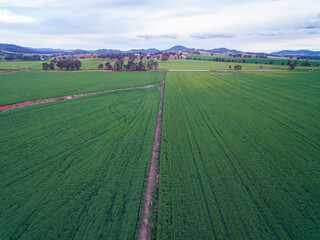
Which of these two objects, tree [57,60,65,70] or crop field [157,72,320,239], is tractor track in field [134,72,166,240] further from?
tree [57,60,65,70]

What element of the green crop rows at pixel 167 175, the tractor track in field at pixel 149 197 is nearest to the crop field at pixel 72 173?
the green crop rows at pixel 167 175

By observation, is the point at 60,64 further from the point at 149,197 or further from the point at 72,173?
the point at 149,197

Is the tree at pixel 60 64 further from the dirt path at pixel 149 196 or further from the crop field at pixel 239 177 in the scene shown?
the dirt path at pixel 149 196

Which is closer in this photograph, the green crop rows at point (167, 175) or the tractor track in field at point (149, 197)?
the tractor track in field at point (149, 197)

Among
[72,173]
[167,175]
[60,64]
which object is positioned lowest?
[72,173]

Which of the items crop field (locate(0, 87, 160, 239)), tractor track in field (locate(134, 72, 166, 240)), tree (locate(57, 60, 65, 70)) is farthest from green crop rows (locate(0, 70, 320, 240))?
tree (locate(57, 60, 65, 70))

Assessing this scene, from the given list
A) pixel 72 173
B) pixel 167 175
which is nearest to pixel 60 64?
pixel 72 173

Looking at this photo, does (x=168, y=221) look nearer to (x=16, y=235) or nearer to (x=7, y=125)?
(x=16, y=235)
